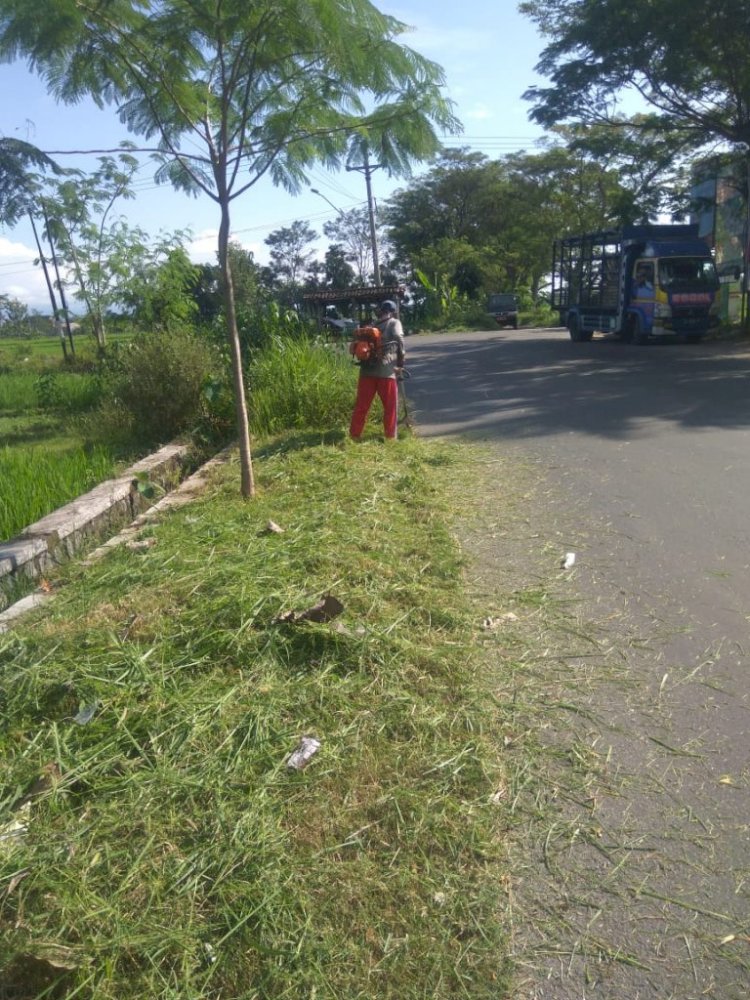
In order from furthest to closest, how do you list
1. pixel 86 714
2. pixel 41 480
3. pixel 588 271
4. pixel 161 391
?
1. pixel 588 271
2. pixel 161 391
3. pixel 41 480
4. pixel 86 714

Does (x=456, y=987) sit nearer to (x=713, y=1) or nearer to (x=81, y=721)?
(x=81, y=721)

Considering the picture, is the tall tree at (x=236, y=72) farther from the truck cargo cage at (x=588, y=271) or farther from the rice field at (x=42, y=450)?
the truck cargo cage at (x=588, y=271)

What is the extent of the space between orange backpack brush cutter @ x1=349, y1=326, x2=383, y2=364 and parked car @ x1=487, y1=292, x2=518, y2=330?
39.0 meters

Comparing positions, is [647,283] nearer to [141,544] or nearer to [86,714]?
[141,544]

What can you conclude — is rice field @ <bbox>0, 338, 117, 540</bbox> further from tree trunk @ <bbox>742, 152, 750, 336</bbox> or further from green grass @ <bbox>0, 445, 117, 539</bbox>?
tree trunk @ <bbox>742, 152, 750, 336</bbox>

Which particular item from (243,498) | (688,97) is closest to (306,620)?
(243,498)

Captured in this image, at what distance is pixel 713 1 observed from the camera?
20.1 m

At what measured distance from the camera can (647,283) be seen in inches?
923

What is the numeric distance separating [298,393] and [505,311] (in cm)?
3807

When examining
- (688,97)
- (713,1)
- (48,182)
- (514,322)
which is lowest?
(514,322)

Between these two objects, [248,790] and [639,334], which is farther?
[639,334]

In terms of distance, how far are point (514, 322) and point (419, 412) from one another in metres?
35.0

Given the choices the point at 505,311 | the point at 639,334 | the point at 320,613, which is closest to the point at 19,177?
the point at 320,613

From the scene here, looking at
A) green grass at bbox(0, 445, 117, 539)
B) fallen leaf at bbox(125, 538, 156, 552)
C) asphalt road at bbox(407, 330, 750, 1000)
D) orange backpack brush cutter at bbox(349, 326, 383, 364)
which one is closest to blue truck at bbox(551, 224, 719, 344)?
asphalt road at bbox(407, 330, 750, 1000)
